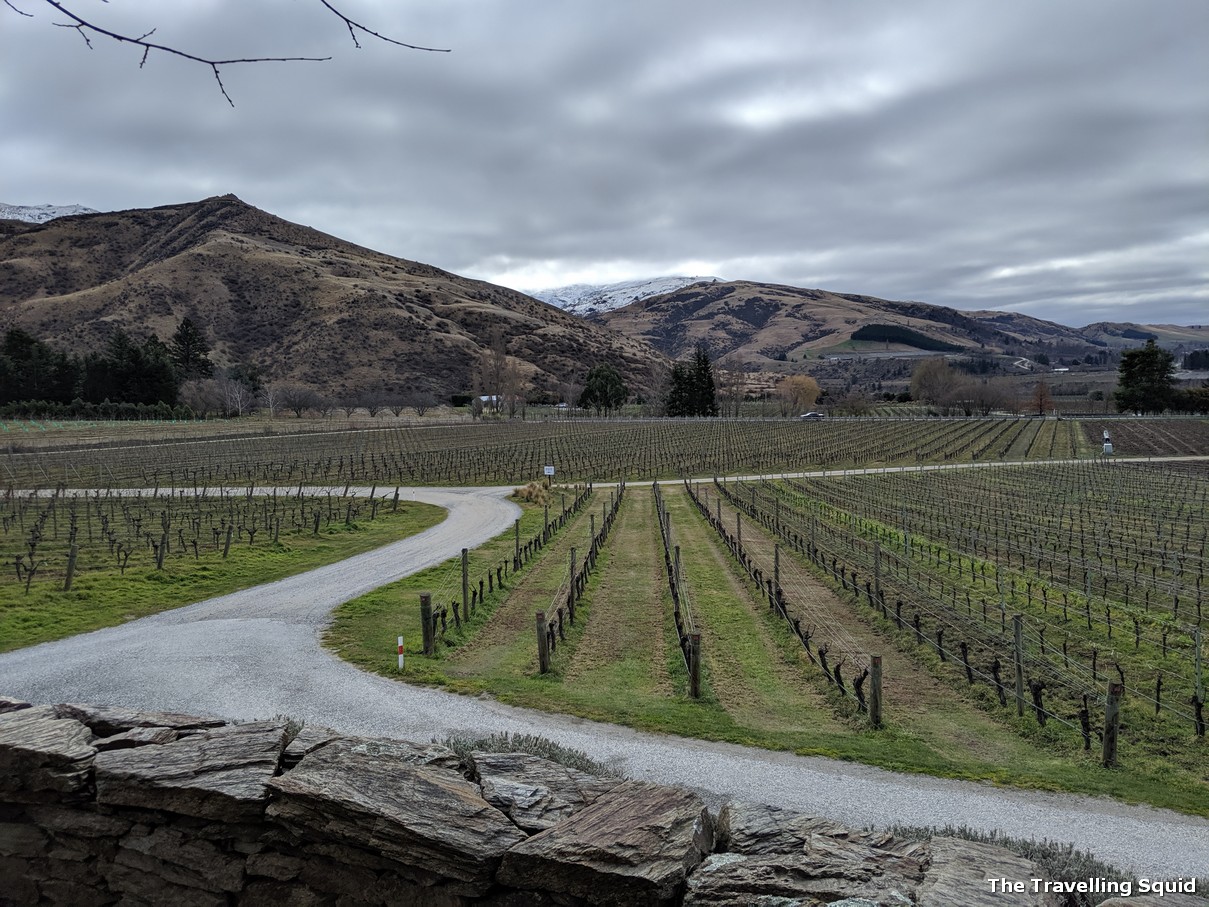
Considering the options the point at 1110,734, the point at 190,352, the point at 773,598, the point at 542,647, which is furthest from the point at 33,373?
the point at 1110,734

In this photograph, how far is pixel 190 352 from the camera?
115688 mm

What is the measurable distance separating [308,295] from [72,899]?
159 m

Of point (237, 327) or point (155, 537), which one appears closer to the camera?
point (155, 537)

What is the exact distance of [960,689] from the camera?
13.0 meters

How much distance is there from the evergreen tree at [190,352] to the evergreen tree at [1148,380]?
5496 inches

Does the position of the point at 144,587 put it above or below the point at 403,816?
below

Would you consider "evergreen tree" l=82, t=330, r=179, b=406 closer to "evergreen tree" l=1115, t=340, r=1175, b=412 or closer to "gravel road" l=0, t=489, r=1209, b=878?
"gravel road" l=0, t=489, r=1209, b=878

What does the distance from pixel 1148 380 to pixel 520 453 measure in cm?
9539

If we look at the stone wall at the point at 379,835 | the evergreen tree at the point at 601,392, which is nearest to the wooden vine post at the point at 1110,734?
the stone wall at the point at 379,835

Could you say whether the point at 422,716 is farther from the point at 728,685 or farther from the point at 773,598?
the point at 773,598

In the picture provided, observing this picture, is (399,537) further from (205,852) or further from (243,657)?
(205,852)

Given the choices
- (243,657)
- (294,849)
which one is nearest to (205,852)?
(294,849)

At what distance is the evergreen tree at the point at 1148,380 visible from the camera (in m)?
102

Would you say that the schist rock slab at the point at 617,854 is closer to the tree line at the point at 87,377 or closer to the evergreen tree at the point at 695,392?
the tree line at the point at 87,377
